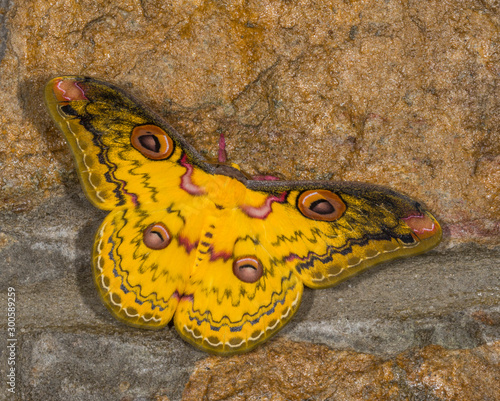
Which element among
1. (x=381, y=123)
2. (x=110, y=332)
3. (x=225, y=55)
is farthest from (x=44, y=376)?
(x=381, y=123)

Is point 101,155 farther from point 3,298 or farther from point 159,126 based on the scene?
point 3,298

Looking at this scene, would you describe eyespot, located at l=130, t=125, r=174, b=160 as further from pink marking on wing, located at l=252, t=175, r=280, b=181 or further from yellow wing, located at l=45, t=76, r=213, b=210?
pink marking on wing, located at l=252, t=175, r=280, b=181

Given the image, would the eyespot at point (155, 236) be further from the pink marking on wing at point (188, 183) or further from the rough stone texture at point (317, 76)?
the rough stone texture at point (317, 76)

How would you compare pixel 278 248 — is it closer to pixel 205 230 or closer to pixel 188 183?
pixel 205 230

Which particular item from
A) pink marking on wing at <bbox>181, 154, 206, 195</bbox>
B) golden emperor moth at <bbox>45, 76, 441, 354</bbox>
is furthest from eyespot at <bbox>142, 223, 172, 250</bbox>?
pink marking on wing at <bbox>181, 154, 206, 195</bbox>

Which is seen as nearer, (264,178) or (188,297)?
(188,297)

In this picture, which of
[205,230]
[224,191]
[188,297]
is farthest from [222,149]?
[188,297]
